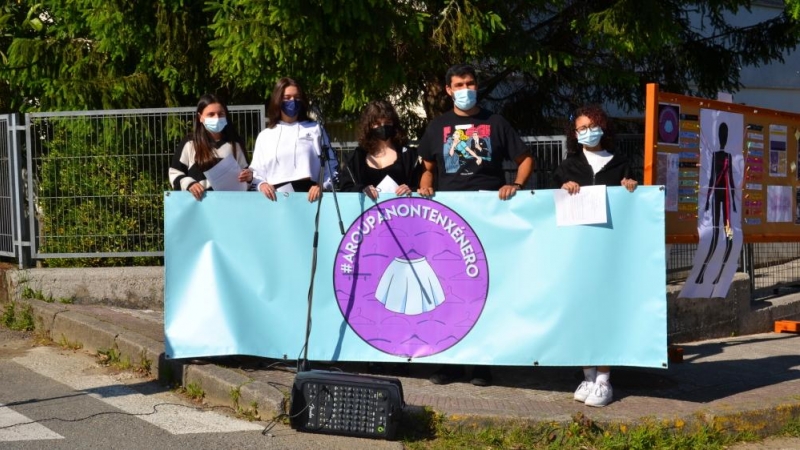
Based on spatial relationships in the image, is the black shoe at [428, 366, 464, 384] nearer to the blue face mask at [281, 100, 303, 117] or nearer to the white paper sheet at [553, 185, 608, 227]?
the white paper sheet at [553, 185, 608, 227]

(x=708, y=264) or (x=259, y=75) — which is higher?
(x=259, y=75)

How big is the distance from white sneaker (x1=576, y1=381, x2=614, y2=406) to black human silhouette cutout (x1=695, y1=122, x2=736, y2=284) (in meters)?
1.58

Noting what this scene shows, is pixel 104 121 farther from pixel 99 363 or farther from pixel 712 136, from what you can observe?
pixel 712 136

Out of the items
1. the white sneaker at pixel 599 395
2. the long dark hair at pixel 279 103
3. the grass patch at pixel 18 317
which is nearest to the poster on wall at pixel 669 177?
the white sneaker at pixel 599 395

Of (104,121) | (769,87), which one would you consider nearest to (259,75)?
(104,121)

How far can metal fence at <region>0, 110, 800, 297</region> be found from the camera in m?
9.79

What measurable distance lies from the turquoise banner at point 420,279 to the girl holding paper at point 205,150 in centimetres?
35

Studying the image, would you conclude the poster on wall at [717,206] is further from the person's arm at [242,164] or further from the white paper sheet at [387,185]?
the person's arm at [242,164]

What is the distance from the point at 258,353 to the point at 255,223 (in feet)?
2.90

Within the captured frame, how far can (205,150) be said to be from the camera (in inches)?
287

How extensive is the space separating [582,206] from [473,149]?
2.72 feet

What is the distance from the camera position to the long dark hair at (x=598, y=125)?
6.71 m

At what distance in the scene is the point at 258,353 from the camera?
692 centimetres

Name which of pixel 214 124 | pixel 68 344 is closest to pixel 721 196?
pixel 214 124
